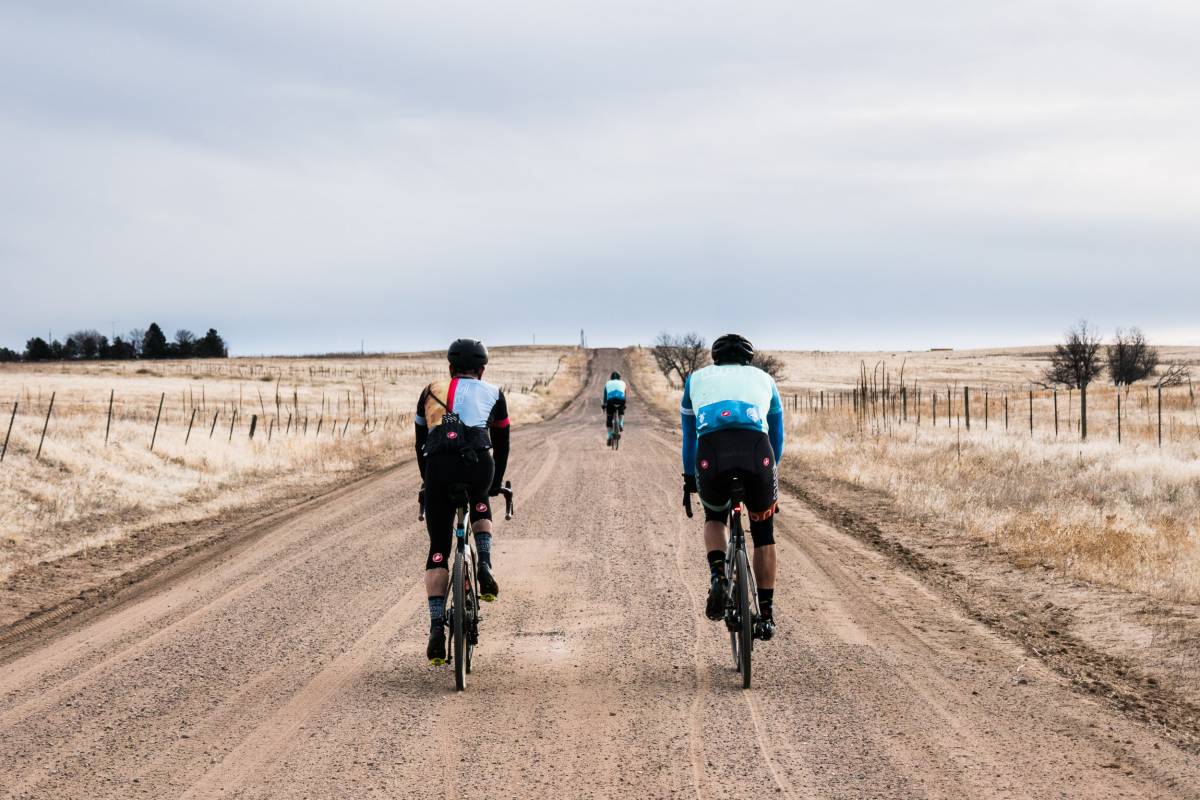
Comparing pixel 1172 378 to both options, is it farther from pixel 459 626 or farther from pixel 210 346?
pixel 210 346

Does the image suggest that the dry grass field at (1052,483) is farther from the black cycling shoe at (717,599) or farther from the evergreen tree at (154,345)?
the evergreen tree at (154,345)

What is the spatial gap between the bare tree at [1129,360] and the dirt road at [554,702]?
62175mm

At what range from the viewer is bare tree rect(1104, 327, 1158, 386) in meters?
64.4

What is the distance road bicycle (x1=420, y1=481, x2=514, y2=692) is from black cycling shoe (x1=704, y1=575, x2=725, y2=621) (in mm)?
1446

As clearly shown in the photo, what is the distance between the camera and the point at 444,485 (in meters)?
6.34

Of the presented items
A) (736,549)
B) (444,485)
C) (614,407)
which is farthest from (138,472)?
(736,549)

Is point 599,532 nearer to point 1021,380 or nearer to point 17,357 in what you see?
point 1021,380

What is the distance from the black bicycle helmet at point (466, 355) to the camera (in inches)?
257

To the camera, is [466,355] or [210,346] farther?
[210,346]

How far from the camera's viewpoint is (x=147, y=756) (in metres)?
5.09

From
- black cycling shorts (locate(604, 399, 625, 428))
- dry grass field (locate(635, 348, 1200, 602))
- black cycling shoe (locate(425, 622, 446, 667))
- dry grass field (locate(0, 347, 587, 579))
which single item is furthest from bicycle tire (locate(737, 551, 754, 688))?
black cycling shorts (locate(604, 399, 625, 428))

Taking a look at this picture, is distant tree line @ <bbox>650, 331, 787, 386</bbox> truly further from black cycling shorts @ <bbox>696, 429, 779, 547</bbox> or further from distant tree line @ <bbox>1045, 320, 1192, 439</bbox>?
black cycling shorts @ <bbox>696, 429, 779, 547</bbox>

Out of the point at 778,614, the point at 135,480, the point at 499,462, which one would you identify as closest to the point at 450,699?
the point at 499,462

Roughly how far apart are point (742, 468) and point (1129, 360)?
6844 centimetres
